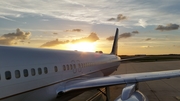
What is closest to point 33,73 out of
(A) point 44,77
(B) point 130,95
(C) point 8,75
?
(A) point 44,77

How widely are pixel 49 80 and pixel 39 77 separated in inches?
34.0

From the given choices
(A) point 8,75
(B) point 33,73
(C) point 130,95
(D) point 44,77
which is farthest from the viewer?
(C) point 130,95

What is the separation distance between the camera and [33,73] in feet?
A: 32.1

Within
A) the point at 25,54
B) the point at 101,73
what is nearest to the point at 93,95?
the point at 101,73

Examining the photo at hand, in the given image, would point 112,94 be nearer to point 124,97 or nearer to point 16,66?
point 124,97

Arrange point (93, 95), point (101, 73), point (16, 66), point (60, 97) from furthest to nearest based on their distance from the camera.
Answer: point (101, 73) → point (93, 95) → point (60, 97) → point (16, 66)

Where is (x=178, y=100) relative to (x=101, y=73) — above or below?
below

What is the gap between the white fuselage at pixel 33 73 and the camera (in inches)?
332

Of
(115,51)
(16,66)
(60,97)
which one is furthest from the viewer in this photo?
(115,51)

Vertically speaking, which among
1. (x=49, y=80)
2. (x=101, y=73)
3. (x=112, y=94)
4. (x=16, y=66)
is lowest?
(x=112, y=94)

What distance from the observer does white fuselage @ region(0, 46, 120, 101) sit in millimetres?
8438

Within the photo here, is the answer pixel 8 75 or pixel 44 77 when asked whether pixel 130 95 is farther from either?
pixel 8 75

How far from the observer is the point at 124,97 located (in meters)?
10.7

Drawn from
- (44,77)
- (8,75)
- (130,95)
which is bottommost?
(130,95)
